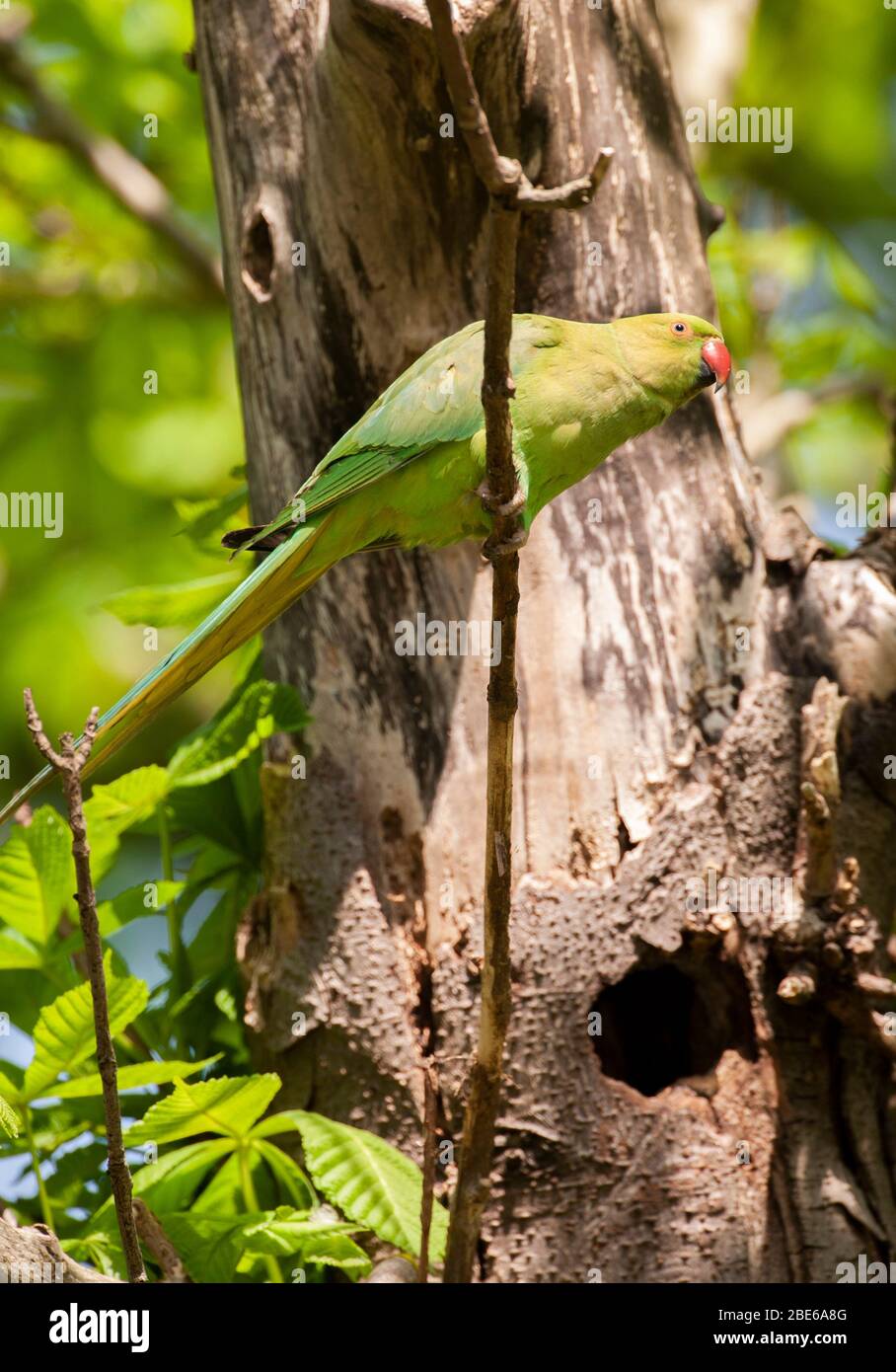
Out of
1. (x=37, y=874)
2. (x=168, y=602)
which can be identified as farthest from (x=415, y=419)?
(x=37, y=874)

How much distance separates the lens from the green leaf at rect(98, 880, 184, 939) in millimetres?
3783

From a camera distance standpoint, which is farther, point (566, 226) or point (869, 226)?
point (869, 226)

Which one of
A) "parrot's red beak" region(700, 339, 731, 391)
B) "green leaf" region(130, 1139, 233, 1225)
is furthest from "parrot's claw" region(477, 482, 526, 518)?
"green leaf" region(130, 1139, 233, 1225)

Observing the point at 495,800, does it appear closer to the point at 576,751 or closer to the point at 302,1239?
the point at 576,751

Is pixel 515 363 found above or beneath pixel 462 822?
above

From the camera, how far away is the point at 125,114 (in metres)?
6.31

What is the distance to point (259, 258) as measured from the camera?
13.4 feet

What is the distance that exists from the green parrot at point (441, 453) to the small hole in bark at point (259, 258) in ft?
2.34

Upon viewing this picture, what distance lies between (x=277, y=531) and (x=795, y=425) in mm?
3393

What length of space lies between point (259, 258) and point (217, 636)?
4.49 feet

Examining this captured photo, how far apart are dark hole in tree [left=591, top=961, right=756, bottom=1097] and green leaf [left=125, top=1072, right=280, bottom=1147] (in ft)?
3.23
